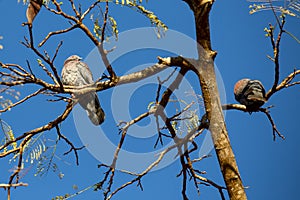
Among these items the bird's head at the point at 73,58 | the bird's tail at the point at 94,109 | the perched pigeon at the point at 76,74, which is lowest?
the bird's tail at the point at 94,109

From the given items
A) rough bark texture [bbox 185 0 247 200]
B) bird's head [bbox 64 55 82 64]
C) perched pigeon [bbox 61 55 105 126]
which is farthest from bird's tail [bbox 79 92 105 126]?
bird's head [bbox 64 55 82 64]

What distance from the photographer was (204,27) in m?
1.35

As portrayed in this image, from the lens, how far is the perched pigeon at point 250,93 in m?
1.45

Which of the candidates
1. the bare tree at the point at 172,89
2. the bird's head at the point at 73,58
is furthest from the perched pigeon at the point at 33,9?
the bird's head at the point at 73,58

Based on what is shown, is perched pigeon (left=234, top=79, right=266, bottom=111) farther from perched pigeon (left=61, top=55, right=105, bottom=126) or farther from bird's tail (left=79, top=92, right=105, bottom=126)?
perched pigeon (left=61, top=55, right=105, bottom=126)

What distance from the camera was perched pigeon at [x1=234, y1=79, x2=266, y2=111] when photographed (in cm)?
145

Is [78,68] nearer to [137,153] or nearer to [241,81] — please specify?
[137,153]

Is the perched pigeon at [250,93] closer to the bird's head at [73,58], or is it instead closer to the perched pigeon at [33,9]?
the perched pigeon at [33,9]

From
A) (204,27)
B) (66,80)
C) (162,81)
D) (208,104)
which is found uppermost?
(66,80)

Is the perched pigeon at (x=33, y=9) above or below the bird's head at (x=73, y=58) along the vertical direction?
below

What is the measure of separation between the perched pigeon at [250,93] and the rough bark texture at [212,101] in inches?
9.0

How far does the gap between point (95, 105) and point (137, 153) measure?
0.31m

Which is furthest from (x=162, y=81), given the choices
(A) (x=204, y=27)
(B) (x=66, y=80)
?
(B) (x=66, y=80)

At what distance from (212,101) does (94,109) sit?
2.36ft
